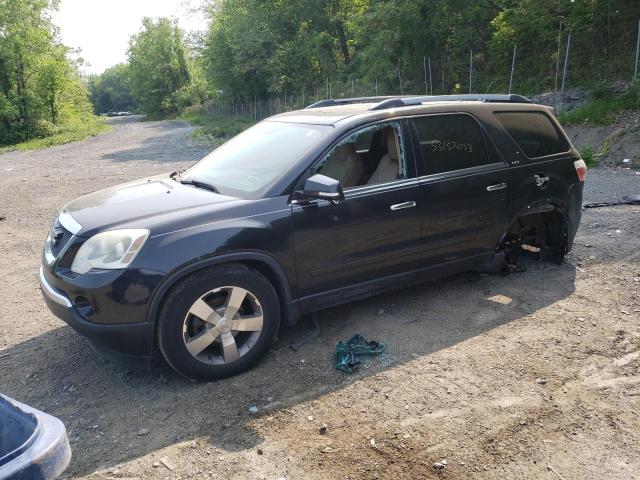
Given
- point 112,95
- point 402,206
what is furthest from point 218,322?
point 112,95

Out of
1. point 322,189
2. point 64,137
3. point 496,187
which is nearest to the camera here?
point 322,189

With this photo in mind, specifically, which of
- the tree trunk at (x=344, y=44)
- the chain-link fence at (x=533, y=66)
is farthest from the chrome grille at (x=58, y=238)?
the tree trunk at (x=344, y=44)

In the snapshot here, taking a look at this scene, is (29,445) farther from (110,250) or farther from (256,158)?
(256,158)

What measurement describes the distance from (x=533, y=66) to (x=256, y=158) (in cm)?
1670

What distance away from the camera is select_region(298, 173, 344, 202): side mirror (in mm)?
3801

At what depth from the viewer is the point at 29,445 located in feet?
4.99

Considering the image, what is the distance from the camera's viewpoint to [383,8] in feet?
72.7

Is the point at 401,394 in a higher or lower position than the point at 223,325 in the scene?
lower

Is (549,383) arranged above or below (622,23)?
below

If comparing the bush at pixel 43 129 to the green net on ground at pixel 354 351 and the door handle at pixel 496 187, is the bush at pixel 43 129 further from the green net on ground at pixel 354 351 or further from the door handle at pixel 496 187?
the green net on ground at pixel 354 351

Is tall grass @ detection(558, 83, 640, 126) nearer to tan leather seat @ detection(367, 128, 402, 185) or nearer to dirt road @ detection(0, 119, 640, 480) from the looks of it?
dirt road @ detection(0, 119, 640, 480)

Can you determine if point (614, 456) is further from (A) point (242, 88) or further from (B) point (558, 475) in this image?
(A) point (242, 88)

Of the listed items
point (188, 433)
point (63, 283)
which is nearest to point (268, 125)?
point (63, 283)

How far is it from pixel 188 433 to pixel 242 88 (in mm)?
44228
